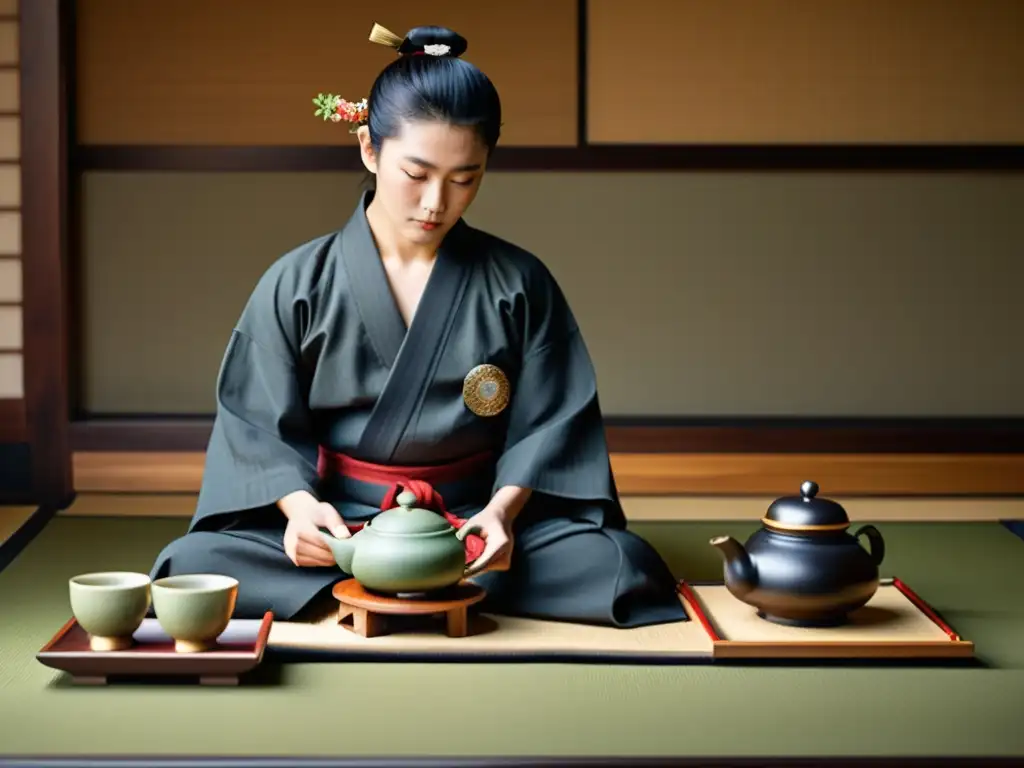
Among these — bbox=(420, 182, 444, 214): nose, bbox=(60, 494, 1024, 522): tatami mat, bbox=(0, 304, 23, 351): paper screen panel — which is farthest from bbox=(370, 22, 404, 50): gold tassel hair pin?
bbox=(0, 304, 23, 351): paper screen panel

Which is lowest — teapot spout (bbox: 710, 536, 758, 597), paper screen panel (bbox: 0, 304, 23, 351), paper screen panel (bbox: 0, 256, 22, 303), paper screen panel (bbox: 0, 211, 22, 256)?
teapot spout (bbox: 710, 536, 758, 597)

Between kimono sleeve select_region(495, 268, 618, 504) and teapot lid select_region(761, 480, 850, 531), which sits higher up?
kimono sleeve select_region(495, 268, 618, 504)

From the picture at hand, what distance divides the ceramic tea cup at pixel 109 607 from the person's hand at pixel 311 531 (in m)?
0.41

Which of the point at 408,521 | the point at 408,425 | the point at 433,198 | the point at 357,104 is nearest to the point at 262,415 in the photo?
the point at 408,425

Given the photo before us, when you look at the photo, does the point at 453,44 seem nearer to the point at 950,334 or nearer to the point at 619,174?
the point at 619,174

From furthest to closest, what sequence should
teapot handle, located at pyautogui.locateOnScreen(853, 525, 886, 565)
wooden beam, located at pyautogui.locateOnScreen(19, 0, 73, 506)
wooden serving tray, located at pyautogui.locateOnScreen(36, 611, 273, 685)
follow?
1. wooden beam, located at pyautogui.locateOnScreen(19, 0, 73, 506)
2. teapot handle, located at pyautogui.locateOnScreen(853, 525, 886, 565)
3. wooden serving tray, located at pyautogui.locateOnScreen(36, 611, 273, 685)

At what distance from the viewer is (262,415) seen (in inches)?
131

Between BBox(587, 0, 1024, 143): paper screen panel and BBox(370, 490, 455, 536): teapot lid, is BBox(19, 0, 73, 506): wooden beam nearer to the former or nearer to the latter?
BBox(587, 0, 1024, 143): paper screen panel

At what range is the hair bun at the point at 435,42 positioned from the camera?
3.21 meters

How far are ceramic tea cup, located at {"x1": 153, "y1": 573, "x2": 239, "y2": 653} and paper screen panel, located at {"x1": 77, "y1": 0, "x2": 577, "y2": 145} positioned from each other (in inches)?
103

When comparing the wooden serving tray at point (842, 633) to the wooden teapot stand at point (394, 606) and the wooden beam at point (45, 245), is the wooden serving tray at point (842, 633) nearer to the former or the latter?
the wooden teapot stand at point (394, 606)

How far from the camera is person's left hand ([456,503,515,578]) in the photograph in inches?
121

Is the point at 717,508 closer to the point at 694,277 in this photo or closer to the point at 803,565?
the point at 694,277

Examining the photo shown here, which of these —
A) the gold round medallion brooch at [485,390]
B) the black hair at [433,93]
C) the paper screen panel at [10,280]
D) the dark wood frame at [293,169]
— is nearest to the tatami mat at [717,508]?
the dark wood frame at [293,169]
